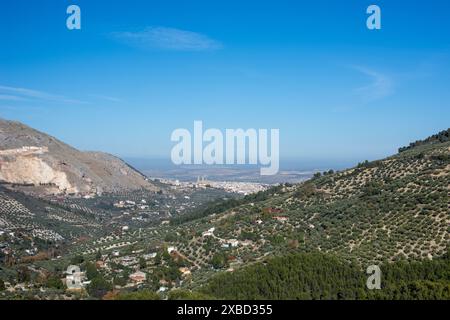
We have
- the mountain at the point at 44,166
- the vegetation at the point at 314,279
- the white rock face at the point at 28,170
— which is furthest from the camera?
the mountain at the point at 44,166

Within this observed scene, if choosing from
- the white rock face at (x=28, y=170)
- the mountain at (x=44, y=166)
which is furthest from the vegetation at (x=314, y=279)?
the white rock face at (x=28, y=170)

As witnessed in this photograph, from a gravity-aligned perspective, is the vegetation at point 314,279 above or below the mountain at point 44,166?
below

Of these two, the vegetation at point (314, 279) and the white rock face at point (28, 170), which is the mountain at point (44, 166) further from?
the vegetation at point (314, 279)

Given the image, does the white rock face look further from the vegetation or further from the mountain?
the vegetation

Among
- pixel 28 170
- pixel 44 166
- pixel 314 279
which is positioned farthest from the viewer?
pixel 44 166

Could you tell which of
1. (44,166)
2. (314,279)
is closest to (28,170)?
(44,166)

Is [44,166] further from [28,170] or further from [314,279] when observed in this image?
[314,279]

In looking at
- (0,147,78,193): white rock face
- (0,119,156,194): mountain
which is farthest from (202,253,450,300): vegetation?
(0,147,78,193): white rock face

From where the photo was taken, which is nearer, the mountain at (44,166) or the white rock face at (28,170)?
the white rock face at (28,170)
